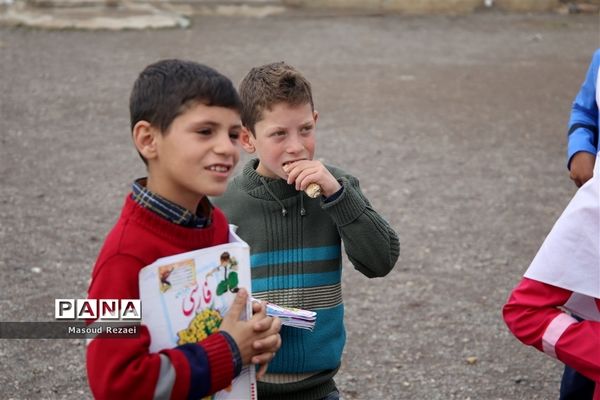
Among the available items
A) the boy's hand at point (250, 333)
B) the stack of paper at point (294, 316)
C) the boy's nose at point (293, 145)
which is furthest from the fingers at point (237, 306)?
the boy's nose at point (293, 145)

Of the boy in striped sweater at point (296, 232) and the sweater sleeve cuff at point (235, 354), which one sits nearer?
the sweater sleeve cuff at point (235, 354)

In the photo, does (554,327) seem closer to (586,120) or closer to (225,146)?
(225,146)

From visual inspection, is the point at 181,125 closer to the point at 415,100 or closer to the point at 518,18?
the point at 415,100

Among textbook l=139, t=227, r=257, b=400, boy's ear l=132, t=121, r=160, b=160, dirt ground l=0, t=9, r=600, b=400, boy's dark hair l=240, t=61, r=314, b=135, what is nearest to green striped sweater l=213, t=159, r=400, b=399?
boy's dark hair l=240, t=61, r=314, b=135

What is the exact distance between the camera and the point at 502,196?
22.5 feet

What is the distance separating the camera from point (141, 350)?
1.91 metres

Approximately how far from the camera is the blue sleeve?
11.1 ft

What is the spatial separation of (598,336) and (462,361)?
2.28 meters

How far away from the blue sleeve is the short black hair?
1726 millimetres

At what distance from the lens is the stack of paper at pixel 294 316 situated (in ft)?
7.95

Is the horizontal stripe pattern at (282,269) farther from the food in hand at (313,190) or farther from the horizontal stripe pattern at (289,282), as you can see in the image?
the food in hand at (313,190)

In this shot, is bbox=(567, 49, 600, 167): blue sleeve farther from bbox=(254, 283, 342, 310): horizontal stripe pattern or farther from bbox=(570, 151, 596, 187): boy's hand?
bbox=(254, 283, 342, 310): horizontal stripe pattern

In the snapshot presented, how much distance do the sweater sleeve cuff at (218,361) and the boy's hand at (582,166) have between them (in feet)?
5.83

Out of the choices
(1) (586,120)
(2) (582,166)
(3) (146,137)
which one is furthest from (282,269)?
(1) (586,120)
